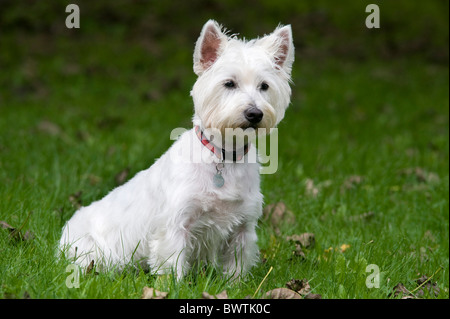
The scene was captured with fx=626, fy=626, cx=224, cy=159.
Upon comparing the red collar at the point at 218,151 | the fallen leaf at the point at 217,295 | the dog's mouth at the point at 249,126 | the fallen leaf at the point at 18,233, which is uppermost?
the dog's mouth at the point at 249,126

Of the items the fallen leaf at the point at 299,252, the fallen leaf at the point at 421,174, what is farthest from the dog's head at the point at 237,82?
the fallen leaf at the point at 421,174

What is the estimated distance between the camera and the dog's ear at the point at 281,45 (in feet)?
12.6

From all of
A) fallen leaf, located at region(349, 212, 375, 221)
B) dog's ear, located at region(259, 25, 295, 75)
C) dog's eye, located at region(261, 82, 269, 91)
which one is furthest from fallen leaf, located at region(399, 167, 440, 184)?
dog's eye, located at region(261, 82, 269, 91)

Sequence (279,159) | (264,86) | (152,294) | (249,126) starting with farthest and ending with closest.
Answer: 1. (279,159)
2. (264,86)
3. (249,126)
4. (152,294)

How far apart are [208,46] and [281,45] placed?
46 cm

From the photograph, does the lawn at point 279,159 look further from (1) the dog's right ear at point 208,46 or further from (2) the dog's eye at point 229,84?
(1) the dog's right ear at point 208,46

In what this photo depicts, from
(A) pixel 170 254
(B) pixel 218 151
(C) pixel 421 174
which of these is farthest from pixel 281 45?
(C) pixel 421 174

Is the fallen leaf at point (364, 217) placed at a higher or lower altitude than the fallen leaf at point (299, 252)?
higher

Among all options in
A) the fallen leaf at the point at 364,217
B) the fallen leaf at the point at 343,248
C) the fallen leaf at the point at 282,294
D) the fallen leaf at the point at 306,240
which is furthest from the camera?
the fallen leaf at the point at 364,217

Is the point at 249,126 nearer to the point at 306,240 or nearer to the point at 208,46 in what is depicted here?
the point at 208,46

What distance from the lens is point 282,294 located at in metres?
3.49

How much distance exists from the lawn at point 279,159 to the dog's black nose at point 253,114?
92 centimetres
